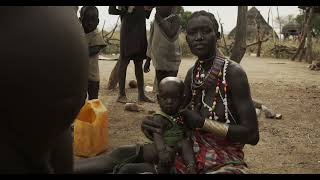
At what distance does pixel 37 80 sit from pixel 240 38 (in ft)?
16.0

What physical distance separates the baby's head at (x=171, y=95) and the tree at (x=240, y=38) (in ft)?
11.1

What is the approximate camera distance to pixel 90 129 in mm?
3656

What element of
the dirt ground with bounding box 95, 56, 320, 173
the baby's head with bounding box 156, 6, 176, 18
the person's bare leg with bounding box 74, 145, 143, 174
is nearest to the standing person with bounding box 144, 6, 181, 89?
the baby's head with bounding box 156, 6, 176, 18

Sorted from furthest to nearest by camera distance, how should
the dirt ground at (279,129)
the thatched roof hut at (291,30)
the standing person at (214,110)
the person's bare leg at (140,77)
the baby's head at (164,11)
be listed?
the thatched roof hut at (291,30) → the person's bare leg at (140,77) → the baby's head at (164,11) → the dirt ground at (279,129) → the standing person at (214,110)

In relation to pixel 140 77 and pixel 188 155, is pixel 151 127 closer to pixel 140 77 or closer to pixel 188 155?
pixel 188 155

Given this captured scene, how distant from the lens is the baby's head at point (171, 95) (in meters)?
2.43

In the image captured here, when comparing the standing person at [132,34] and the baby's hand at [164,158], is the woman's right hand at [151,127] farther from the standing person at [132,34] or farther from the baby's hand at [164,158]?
the standing person at [132,34]

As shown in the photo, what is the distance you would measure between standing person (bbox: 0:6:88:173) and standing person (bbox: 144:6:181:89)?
13.7 feet

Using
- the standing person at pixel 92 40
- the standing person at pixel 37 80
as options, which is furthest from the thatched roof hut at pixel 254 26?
the standing person at pixel 37 80

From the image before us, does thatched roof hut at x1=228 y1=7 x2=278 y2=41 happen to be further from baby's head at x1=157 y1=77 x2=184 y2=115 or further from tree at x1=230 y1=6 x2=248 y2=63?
baby's head at x1=157 y1=77 x2=184 y2=115

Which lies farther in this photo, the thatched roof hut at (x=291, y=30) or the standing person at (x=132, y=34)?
the thatched roof hut at (x=291, y=30)

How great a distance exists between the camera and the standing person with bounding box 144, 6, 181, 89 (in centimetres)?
554

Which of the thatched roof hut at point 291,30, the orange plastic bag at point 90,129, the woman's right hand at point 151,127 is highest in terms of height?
the woman's right hand at point 151,127
